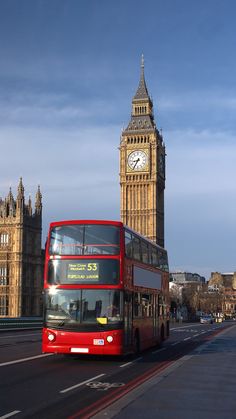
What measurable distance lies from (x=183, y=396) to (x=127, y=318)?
6505mm

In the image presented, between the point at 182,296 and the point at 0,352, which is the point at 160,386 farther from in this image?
the point at 182,296

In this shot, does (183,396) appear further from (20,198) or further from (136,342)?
(20,198)

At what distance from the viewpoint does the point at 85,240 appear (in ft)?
58.4

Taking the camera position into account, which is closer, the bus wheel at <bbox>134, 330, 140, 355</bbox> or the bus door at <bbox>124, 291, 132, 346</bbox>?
the bus door at <bbox>124, 291, 132, 346</bbox>

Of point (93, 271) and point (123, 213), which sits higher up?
point (123, 213)

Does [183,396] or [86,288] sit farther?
[86,288]

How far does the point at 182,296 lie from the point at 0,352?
124 metres

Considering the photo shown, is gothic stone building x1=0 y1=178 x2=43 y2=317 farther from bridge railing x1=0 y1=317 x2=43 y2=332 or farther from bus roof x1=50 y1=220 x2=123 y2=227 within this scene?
bus roof x1=50 y1=220 x2=123 y2=227

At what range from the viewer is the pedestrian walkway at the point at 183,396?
32.9ft

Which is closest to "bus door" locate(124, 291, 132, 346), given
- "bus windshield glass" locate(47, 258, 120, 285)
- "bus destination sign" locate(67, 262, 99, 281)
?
"bus windshield glass" locate(47, 258, 120, 285)

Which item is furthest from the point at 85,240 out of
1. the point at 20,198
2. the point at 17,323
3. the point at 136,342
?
the point at 20,198

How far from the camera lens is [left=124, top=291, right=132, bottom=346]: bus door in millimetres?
18047

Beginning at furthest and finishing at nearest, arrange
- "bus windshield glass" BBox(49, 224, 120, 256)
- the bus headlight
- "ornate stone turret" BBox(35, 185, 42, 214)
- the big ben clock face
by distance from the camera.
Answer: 1. the big ben clock face
2. "ornate stone turret" BBox(35, 185, 42, 214)
3. "bus windshield glass" BBox(49, 224, 120, 256)
4. the bus headlight

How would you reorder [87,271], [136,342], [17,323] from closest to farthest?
[87,271] < [136,342] < [17,323]
